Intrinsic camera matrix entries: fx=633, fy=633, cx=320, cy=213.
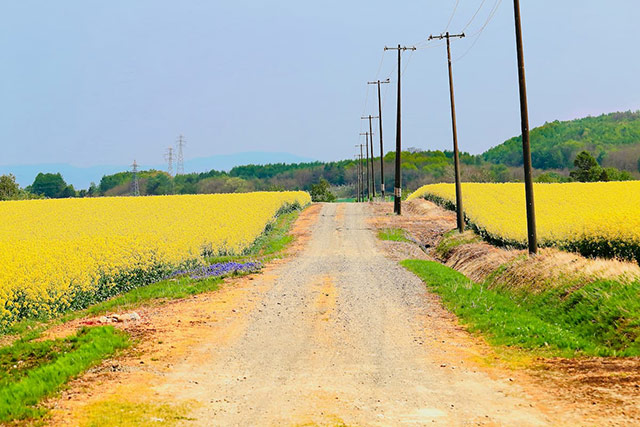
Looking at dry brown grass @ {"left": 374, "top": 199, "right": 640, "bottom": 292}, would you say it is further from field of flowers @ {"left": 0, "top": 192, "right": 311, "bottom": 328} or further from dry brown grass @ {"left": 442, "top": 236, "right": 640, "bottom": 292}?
field of flowers @ {"left": 0, "top": 192, "right": 311, "bottom": 328}

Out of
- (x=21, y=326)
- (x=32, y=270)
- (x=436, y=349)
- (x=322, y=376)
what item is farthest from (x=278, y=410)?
(x=32, y=270)

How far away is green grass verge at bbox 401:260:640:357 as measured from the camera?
11.8 m

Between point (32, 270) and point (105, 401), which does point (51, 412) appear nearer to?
point (105, 401)

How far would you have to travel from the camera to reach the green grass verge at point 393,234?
35.9 meters

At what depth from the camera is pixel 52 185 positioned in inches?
5989

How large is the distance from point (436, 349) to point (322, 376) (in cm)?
294

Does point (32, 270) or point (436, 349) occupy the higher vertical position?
point (32, 270)

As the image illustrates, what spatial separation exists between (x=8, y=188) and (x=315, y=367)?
95.0 m

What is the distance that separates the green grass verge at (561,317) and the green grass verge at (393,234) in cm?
1731

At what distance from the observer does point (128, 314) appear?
1542 centimetres

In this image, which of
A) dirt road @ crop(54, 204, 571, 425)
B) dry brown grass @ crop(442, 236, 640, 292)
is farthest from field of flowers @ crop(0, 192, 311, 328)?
dry brown grass @ crop(442, 236, 640, 292)

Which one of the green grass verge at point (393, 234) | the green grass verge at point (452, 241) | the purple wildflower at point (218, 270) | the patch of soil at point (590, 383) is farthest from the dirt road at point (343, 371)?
the green grass verge at point (393, 234)

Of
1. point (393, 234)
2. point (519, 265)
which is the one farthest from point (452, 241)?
point (519, 265)

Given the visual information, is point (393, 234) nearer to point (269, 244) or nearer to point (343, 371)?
point (269, 244)
